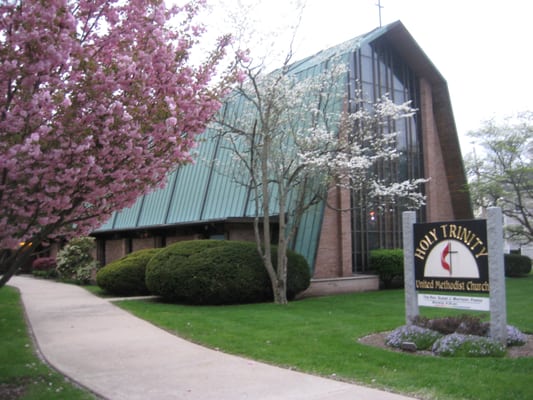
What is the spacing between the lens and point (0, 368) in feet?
27.4

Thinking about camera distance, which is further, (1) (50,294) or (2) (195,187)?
(2) (195,187)

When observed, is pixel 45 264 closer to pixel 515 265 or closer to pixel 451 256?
pixel 515 265

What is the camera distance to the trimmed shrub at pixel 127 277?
19.8m

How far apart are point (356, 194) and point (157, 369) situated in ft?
46.2

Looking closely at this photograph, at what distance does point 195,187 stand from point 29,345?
15553 mm

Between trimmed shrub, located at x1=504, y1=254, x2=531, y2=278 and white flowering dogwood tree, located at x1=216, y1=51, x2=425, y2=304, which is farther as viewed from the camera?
trimmed shrub, located at x1=504, y1=254, x2=531, y2=278

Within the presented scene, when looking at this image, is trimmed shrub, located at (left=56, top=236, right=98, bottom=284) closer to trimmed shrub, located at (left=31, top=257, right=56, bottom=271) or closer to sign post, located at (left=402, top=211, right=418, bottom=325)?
trimmed shrub, located at (left=31, top=257, right=56, bottom=271)

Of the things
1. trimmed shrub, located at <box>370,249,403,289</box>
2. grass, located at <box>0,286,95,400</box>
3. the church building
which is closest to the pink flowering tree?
grass, located at <box>0,286,95,400</box>

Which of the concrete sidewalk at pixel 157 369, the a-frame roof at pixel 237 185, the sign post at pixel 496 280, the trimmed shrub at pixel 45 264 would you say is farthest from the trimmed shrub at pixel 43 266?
the sign post at pixel 496 280

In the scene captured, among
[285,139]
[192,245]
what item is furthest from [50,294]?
[285,139]

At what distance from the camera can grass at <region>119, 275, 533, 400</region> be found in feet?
22.5

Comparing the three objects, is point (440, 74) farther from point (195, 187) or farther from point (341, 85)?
point (195, 187)

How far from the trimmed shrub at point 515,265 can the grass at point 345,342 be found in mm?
10695

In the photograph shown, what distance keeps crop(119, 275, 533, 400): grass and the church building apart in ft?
10.5
